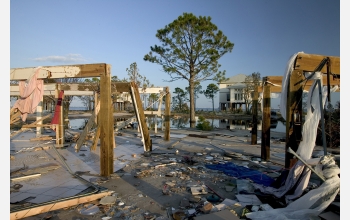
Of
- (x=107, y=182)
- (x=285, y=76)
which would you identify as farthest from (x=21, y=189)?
(x=285, y=76)

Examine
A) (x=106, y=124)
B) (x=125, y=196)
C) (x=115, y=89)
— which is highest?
(x=115, y=89)

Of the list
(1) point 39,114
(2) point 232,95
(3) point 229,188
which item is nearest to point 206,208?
(3) point 229,188

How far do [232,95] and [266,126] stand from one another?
36.2m

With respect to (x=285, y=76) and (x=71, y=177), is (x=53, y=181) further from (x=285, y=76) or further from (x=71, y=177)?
(x=285, y=76)

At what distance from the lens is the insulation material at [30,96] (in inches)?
229

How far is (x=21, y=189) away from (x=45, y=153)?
4085 mm

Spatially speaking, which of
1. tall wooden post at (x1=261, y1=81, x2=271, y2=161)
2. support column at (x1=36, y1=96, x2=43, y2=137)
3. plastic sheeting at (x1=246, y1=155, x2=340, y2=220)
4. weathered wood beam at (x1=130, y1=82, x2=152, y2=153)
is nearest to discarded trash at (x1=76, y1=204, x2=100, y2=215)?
plastic sheeting at (x1=246, y1=155, x2=340, y2=220)

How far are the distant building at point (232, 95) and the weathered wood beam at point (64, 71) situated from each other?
121 feet

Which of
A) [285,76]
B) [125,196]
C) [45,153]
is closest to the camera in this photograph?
[125,196]

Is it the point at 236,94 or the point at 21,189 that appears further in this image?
the point at 236,94

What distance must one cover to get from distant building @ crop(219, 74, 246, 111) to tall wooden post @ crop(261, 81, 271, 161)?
107 feet

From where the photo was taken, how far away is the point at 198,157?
820 cm

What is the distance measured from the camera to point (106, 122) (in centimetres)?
582

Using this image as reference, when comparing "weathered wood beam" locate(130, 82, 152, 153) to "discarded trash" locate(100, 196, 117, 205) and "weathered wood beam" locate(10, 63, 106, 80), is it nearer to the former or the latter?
"weathered wood beam" locate(10, 63, 106, 80)
